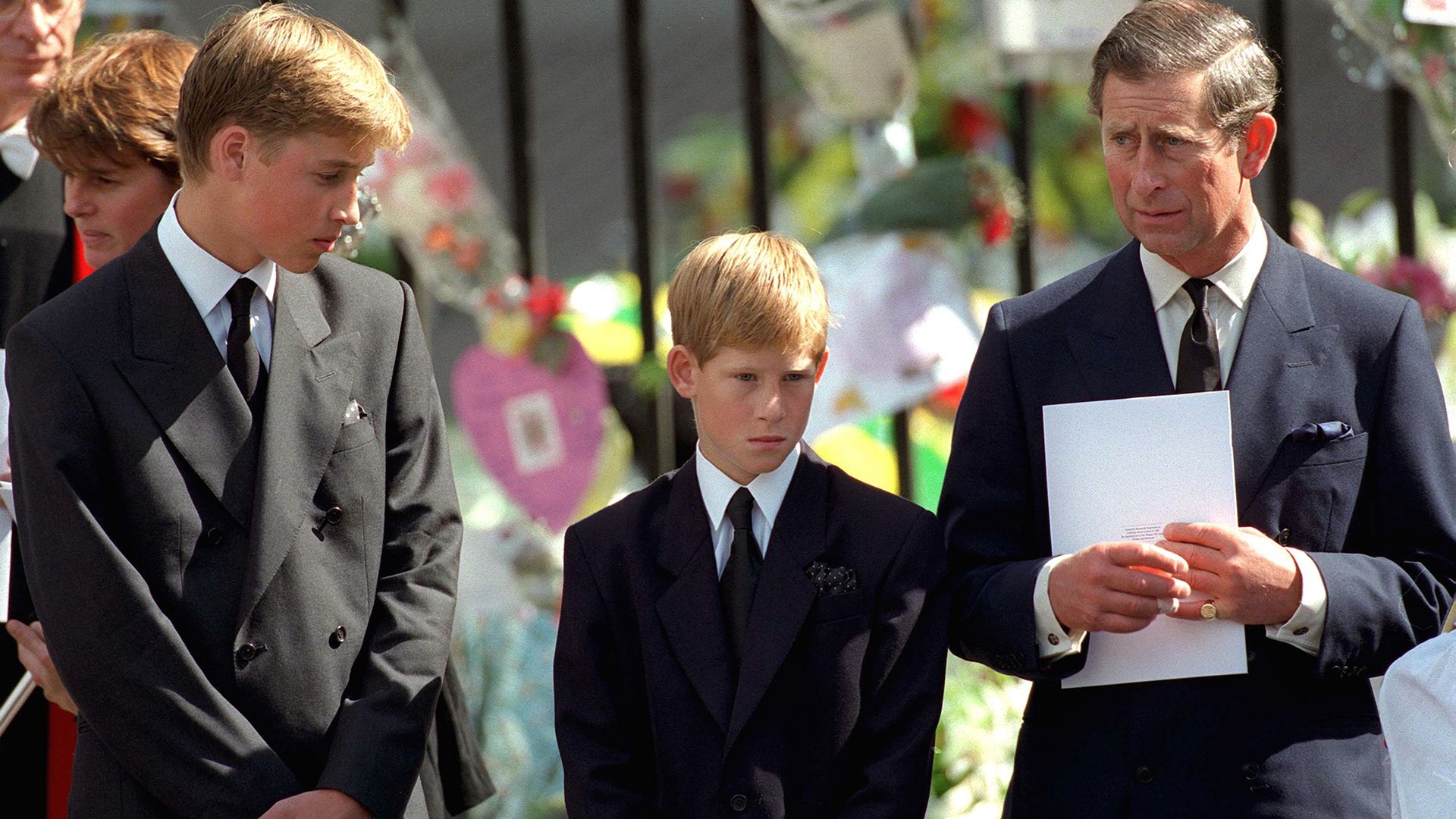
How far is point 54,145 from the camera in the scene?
7.79 feet

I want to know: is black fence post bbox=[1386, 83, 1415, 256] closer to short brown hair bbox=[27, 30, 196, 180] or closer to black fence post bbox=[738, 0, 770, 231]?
black fence post bbox=[738, 0, 770, 231]

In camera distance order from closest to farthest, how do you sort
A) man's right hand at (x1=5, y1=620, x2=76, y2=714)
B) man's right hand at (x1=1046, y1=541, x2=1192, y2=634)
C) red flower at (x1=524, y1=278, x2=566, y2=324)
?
man's right hand at (x1=1046, y1=541, x2=1192, y2=634) < man's right hand at (x1=5, y1=620, x2=76, y2=714) < red flower at (x1=524, y1=278, x2=566, y2=324)

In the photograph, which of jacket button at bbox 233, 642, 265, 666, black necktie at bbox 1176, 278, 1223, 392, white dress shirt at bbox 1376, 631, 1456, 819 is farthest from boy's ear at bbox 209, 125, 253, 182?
white dress shirt at bbox 1376, 631, 1456, 819

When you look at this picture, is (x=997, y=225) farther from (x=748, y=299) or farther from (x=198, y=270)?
(x=198, y=270)

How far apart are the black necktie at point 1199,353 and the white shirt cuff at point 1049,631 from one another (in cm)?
28

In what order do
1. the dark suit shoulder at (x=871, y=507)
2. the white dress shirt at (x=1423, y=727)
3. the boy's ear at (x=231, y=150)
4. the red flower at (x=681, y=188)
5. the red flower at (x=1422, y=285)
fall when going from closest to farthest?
the white dress shirt at (x=1423, y=727), the boy's ear at (x=231, y=150), the dark suit shoulder at (x=871, y=507), the red flower at (x=1422, y=285), the red flower at (x=681, y=188)

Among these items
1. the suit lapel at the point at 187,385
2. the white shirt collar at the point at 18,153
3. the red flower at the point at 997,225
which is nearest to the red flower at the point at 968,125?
the red flower at the point at 997,225

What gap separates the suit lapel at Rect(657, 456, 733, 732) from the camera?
206 cm

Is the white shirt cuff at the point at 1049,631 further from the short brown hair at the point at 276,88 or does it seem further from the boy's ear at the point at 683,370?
the short brown hair at the point at 276,88

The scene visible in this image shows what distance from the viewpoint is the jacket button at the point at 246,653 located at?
1.96 meters

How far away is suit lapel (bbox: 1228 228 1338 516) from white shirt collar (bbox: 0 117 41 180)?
194 centimetres

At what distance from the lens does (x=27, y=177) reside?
274 centimetres

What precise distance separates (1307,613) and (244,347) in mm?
1328

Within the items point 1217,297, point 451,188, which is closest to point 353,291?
point 1217,297
